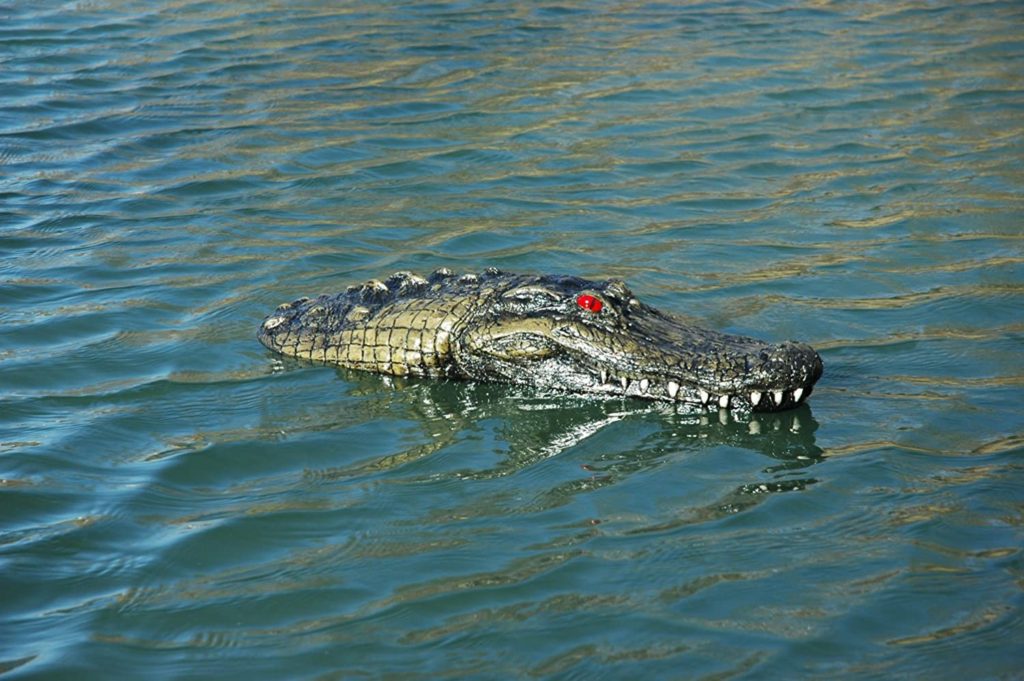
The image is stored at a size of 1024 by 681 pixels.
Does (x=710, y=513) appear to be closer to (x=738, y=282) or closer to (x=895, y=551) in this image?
(x=895, y=551)

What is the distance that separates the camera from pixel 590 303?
19.1 ft

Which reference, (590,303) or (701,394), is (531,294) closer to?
(590,303)

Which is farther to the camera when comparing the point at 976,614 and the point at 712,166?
the point at 712,166

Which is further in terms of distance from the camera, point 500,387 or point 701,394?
point 500,387

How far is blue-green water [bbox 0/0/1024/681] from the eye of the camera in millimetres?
4125

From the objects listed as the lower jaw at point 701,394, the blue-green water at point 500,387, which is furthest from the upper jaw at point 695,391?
the blue-green water at point 500,387

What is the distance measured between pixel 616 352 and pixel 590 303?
0.27 metres

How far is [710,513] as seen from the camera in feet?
15.6

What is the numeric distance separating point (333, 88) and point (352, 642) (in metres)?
8.78

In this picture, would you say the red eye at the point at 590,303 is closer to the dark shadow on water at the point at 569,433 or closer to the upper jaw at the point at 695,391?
the upper jaw at the point at 695,391

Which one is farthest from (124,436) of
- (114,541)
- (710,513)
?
(710,513)

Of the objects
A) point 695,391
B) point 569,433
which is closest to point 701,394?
point 695,391

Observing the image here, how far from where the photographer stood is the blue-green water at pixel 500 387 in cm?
412

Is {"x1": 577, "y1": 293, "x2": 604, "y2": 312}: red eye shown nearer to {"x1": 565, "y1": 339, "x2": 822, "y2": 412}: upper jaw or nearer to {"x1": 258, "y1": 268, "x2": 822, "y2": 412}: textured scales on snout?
{"x1": 258, "y1": 268, "x2": 822, "y2": 412}: textured scales on snout
